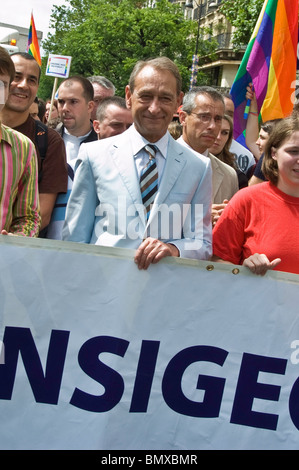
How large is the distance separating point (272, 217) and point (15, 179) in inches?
46.4

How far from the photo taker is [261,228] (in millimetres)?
2840

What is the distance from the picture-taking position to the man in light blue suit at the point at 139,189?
2.79 meters

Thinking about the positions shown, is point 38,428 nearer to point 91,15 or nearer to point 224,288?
point 224,288

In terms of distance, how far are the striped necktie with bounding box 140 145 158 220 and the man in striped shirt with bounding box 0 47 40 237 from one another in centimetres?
49

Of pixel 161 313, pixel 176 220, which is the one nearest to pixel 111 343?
pixel 161 313

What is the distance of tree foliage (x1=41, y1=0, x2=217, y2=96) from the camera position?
1703 inches

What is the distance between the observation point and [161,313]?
2602mm

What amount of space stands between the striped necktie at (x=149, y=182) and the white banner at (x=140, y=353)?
1.17ft

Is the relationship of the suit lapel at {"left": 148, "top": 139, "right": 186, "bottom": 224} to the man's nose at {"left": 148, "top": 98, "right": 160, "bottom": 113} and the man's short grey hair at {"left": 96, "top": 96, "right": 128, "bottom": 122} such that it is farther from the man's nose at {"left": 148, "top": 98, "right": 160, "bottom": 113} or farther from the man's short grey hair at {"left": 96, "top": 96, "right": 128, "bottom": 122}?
the man's short grey hair at {"left": 96, "top": 96, "right": 128, "bottom": 122}

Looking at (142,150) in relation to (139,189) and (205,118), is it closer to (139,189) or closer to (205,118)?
(139,189)

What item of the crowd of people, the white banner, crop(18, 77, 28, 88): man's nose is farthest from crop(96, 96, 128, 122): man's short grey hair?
the white banner

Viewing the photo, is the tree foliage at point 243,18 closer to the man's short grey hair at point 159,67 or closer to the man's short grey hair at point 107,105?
the man's short grey hair at point 107,105

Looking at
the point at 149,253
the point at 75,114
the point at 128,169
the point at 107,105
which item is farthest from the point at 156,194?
the point at 75,114

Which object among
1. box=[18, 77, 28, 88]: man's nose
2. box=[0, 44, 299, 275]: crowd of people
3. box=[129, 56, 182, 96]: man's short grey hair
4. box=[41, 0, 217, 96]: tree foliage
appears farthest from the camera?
box=[41, 0, 217, 96]: tree foliage
